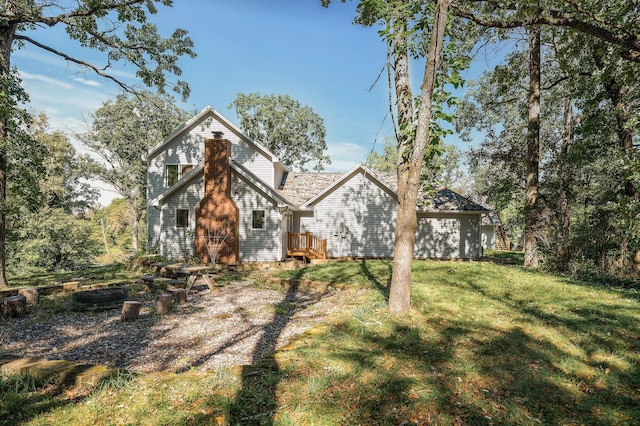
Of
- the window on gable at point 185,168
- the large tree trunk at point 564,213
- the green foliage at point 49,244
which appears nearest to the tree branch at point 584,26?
the large tree trunk at point 564,213

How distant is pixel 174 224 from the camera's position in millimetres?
17625

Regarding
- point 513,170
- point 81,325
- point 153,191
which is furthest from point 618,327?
point 153,191

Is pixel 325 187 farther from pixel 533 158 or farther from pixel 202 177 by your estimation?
pixel 533 158

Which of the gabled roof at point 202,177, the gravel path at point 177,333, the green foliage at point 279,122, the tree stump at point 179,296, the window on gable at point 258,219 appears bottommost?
the gravel path at point 177,333

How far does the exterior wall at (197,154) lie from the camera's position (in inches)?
805

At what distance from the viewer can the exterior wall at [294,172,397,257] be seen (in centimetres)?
1962

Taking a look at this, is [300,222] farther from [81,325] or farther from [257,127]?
[257,127]

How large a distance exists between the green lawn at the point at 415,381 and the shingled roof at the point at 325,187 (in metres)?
12.8

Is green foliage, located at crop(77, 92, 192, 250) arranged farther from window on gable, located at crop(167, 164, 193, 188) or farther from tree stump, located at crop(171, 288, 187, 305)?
tree stump, located at crop(171, 288, 187, 305)

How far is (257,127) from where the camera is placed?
35125 millimetres

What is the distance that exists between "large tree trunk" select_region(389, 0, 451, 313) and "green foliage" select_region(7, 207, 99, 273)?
2457 centimetres

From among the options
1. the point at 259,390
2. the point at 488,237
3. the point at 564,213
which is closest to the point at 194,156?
the point at 259,390

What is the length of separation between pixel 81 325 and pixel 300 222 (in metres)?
13.6

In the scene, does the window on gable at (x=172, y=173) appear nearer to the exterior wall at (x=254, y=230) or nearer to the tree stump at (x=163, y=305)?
the exterior wall at (x=254, y=230)
